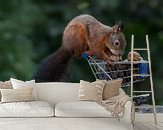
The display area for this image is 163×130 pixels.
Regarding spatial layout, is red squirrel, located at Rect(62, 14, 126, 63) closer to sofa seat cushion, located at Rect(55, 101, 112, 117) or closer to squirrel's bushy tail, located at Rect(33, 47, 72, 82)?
squirrel's bushy tail, located at Rect(33, 47, 72, 82)

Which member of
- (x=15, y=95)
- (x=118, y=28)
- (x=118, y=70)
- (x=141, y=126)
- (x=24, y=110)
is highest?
(x=118, y=28)

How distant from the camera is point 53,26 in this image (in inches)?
195

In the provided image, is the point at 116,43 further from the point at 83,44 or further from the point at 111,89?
the point at 111,89

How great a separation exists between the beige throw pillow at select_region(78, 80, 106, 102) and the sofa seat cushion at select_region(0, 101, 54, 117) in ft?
1.12

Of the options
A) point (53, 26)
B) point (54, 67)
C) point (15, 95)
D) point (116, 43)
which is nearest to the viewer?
point (15, 95)

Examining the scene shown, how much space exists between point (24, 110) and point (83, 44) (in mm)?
1063

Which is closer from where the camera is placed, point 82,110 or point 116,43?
point 82,110

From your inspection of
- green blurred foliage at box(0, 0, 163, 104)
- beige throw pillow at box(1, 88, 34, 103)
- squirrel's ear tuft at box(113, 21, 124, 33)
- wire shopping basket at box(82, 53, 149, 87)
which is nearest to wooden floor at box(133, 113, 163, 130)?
wire shopping basket at box(82, 53, 149, 87)

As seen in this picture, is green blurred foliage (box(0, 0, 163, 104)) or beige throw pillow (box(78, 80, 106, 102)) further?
green blurred foliage (box(0, 0, 163, 104))

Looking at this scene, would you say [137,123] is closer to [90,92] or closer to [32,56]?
[90,92]

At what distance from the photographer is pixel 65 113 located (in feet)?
13.1

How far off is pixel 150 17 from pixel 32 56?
114 centimetres

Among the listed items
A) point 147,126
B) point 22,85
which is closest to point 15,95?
point 22,85

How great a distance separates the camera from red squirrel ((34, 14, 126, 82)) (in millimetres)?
4688
